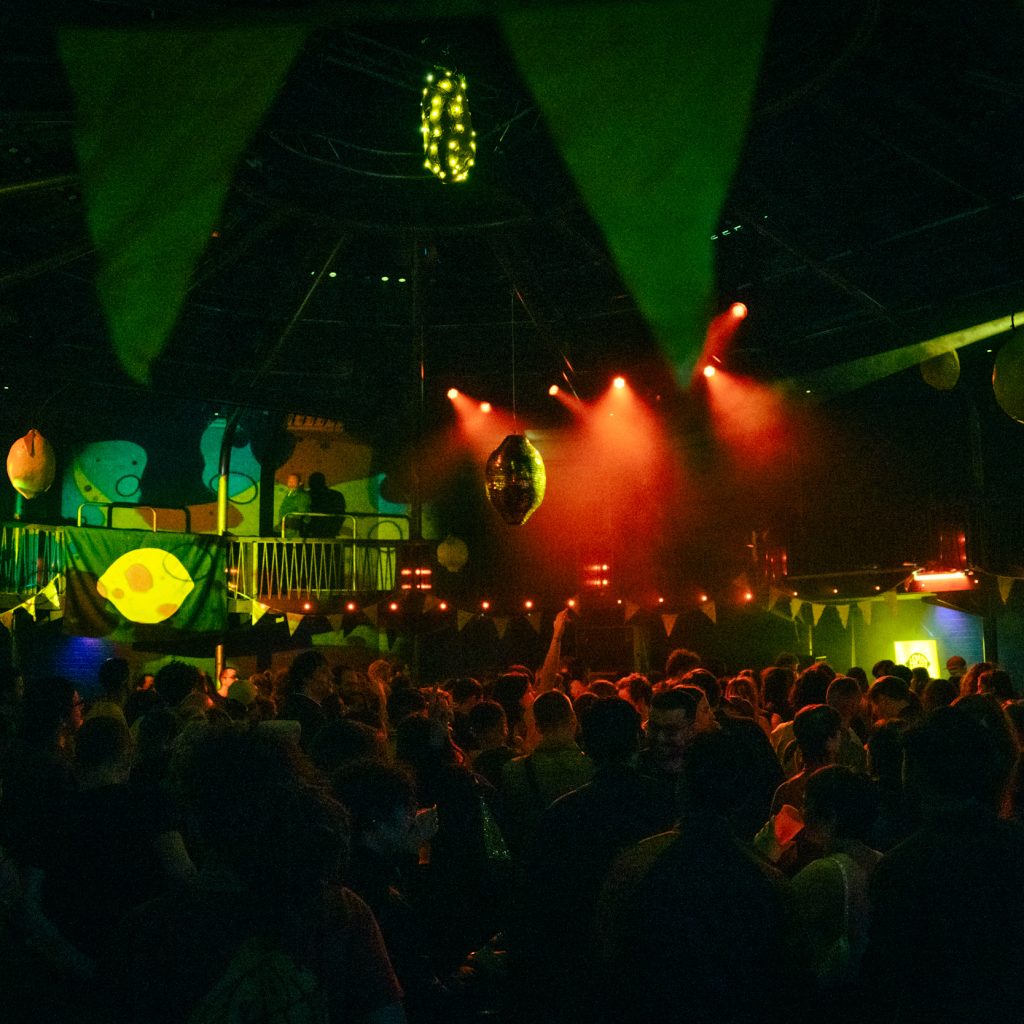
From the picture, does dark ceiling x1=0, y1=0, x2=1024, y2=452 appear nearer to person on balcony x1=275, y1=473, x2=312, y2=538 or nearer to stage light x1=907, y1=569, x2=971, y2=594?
person on balcony x1=275, y1=473, x2=312, y2=538

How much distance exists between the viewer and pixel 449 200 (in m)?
7.45

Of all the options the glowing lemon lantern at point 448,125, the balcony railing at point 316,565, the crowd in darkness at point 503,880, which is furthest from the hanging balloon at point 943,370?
the balcony railing at point 316,565

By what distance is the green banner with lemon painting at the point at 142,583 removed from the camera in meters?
11.0

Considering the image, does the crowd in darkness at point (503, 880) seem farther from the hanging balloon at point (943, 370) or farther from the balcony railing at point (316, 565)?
the balcony railing at point (316, 565)

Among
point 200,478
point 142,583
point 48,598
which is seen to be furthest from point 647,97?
point 200,478

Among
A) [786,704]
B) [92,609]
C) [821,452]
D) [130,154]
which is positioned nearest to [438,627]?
[92,609]

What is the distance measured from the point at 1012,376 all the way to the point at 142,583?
29.3 feet

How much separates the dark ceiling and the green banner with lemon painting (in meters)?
1.81

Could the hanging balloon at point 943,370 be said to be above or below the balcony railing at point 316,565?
above

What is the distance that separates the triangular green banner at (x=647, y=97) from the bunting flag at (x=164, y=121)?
1.42m

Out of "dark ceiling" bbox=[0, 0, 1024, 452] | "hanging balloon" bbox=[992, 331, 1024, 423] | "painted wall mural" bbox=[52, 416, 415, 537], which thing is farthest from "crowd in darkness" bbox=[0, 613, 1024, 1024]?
"painted wall mural" bbox=[52, 416, 415, 537]

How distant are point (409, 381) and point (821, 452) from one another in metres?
4.93

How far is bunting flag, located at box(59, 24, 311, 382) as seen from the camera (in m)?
5.74

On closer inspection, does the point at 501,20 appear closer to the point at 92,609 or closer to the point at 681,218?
the point at 681,218
